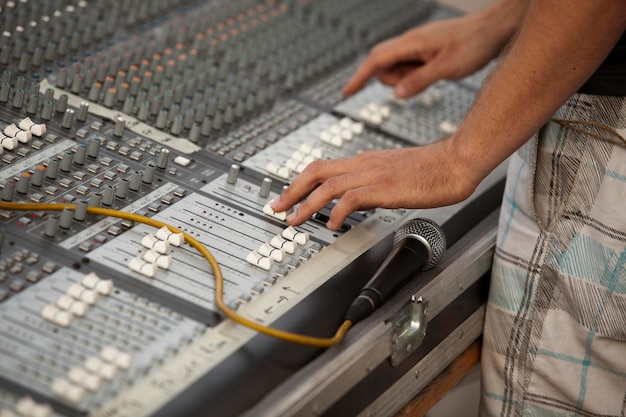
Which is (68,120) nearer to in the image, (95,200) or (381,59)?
(95,200)

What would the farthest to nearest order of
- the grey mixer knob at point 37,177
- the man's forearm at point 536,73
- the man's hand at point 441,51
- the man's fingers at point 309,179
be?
the man's hand at point 441,51 < the man's fingers at point 309,179 < the grey mixer knob at point 37,177 < the man's forearm at point 536,73

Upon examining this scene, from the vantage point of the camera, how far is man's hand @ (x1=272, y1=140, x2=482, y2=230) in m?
1.49

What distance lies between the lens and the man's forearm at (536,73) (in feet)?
4.30

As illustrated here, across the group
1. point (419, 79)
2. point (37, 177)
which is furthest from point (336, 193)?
point (419, 79)

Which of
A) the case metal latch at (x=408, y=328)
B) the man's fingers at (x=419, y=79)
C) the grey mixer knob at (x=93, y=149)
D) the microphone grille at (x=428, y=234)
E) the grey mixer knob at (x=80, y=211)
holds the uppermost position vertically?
the man's fingers at (x=419, y=79)

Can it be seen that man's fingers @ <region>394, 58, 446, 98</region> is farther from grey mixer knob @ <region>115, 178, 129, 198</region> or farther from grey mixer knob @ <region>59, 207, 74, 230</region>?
grey mixer knob @ <region>59, 207, 74, 230</region>

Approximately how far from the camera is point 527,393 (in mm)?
1682

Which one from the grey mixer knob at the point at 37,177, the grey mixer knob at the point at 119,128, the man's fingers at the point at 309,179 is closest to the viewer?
the grey mixer knob at the point at 37,177

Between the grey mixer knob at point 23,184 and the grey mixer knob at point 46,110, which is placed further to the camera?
the grey mixer knob at point 46,110

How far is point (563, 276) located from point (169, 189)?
→ 727 mm

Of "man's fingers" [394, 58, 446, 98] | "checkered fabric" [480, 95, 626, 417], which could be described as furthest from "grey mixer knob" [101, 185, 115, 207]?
"man's fingers" [394, 58, 446, 98]

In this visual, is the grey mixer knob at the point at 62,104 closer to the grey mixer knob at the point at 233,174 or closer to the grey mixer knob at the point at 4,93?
the grey mixer knob at the point at 4,93

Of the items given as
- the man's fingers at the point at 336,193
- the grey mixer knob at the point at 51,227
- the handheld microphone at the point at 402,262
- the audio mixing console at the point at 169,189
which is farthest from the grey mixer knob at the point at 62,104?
the handheld microphone at the point at 402,262

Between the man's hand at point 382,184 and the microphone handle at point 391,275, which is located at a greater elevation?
the man's hand at point 382,184
